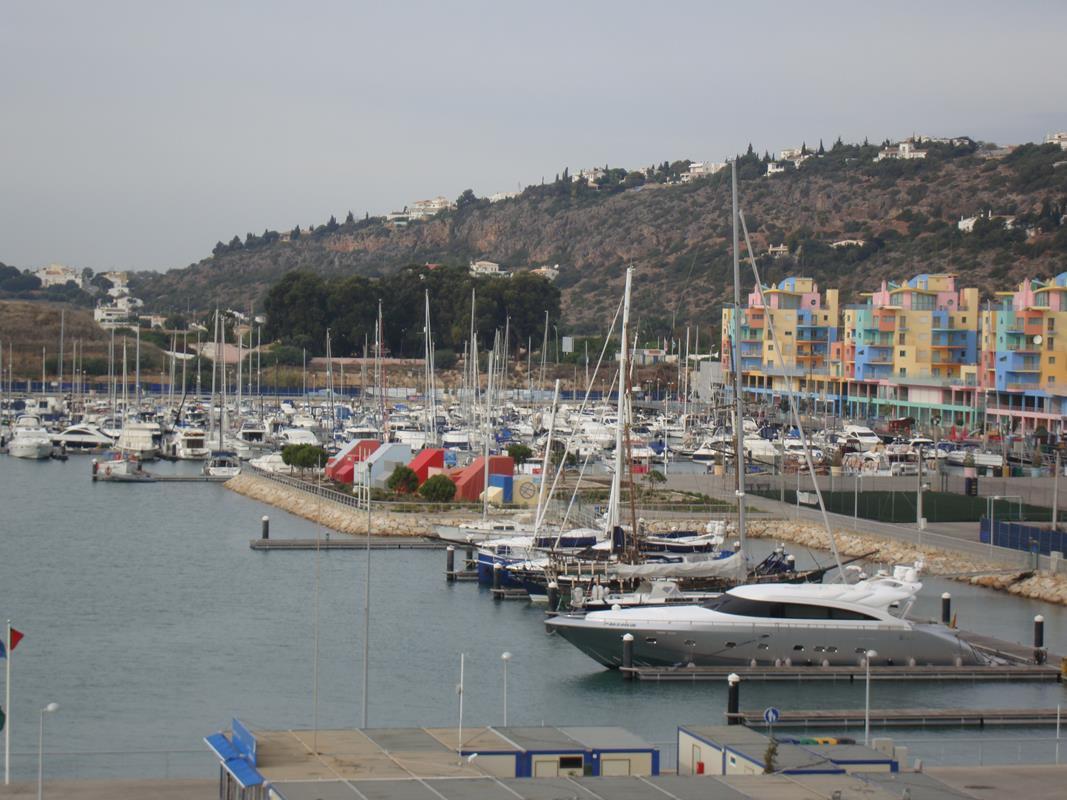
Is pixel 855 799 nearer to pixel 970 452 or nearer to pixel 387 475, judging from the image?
pixel 387 475

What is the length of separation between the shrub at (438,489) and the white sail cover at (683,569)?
16.3 metres

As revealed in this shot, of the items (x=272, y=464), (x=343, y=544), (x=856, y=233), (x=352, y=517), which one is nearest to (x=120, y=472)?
(x=272, y=464)

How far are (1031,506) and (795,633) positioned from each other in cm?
2350

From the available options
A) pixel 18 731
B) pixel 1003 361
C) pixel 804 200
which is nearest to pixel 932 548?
pixel 18 731

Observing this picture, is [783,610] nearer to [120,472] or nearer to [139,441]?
[120,472]

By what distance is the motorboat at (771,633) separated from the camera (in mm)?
29375

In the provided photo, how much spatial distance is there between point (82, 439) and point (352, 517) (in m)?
33.0

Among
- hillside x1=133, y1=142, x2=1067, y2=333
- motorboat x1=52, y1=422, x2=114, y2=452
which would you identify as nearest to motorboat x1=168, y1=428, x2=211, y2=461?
motorboat x1=52, y1=422, x2=114, y2=452

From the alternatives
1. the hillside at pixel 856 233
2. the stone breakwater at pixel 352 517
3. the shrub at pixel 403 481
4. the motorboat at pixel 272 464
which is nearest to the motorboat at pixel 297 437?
the motorboat at pixel 272 464

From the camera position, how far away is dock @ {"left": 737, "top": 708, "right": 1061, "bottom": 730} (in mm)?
25391

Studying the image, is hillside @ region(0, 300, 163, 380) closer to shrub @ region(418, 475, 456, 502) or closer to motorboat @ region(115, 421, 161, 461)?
motorboat @ region(115, 421, 161, 461)

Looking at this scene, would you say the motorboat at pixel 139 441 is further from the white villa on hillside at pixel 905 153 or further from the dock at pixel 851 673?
the white villa on hillside at pixel 905 153

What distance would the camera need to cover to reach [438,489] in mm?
51750

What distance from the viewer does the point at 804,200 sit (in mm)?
186500
